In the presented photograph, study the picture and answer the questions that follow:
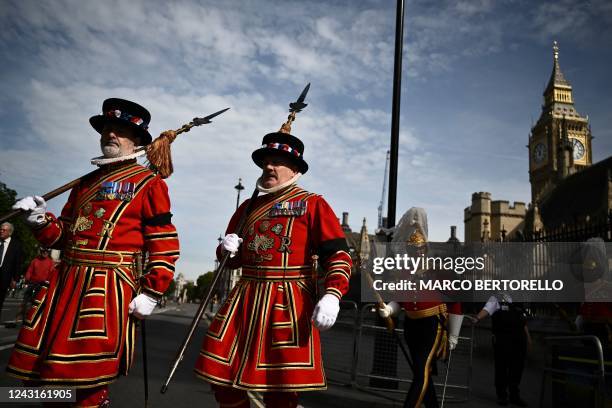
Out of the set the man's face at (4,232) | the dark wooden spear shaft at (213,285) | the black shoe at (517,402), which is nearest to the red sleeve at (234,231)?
the dark wooden spear shaft at (213,285)

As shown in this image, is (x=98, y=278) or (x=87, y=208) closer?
(x=98, y=278)

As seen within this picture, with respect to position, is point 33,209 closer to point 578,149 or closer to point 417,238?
point 417,238

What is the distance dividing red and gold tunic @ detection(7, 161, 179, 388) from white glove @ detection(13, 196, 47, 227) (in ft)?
0.24

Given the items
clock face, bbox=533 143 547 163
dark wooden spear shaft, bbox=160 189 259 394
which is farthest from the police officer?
clock face, bbox=533 143 547 163

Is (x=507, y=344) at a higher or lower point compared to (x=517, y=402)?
higher

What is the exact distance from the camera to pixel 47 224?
11.8ft

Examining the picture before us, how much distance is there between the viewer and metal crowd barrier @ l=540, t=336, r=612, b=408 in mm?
4688

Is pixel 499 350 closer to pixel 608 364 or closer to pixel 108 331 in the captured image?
pixel 608 364

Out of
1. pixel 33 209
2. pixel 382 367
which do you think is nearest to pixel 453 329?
pixel 382 367

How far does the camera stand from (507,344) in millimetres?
7887

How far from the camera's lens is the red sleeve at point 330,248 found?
11.3 feet

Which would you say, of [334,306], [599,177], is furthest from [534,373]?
[599,177]

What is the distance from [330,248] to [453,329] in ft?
8.52

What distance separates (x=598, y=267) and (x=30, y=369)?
6.89 m
